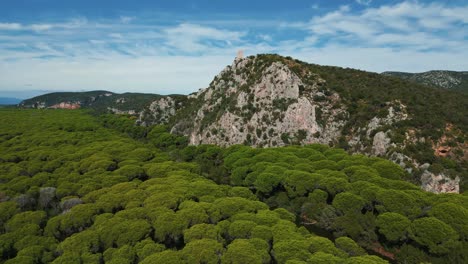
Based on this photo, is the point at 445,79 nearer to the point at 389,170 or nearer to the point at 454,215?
the point at 389,170

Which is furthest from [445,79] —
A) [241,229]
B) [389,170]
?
[241,229]

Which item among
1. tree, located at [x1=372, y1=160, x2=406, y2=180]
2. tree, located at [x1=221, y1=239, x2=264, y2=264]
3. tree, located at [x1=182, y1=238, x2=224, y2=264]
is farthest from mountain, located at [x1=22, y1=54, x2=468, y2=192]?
tree, located at [x1=182, y1=238, x2=224, y2=264]

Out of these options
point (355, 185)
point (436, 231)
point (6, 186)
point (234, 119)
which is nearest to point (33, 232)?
point (6, 186)

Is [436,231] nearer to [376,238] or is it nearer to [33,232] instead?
[376,238]

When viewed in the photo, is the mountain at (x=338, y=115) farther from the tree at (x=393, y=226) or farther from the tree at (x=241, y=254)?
the tree at (x=241, y=254)

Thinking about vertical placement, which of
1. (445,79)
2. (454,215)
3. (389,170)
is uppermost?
(445,79)

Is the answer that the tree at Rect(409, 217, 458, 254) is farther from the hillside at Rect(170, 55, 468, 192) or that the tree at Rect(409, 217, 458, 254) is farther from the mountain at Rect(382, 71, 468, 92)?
the mountain at Rect(382, 71, 468, 92)
